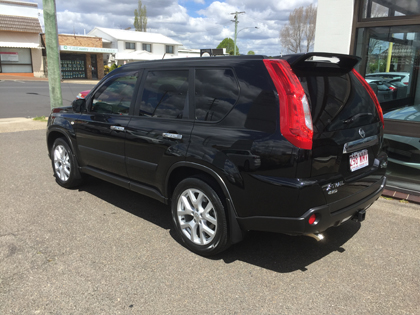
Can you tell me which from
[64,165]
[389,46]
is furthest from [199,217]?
[389,46]

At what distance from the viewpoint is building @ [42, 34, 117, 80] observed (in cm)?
4350

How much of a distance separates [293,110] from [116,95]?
7.95 ft

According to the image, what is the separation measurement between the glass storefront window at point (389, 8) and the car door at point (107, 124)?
3.65m

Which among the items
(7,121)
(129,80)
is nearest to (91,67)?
(7,121)

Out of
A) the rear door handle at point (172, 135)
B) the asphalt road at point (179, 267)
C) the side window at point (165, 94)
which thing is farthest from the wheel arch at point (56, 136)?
the rear door handle at point (172, 135)

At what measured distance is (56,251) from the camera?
11.7 ft

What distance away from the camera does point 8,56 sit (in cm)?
3875

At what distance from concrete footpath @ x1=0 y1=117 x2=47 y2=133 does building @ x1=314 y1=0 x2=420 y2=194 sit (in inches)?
339

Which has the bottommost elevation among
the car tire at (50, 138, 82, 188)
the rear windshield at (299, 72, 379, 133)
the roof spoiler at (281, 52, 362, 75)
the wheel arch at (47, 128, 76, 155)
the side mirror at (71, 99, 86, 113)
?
the car tire at (50, 138, 82, 188)

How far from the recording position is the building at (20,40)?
125 ft

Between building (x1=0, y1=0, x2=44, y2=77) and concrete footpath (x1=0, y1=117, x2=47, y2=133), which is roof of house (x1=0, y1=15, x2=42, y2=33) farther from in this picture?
concrete footpath (x1=0, y1=117, x2=47, y2=133)

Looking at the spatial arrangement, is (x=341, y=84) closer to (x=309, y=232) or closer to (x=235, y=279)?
(x=309, y=232)

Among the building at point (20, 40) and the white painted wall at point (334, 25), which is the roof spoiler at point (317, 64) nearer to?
the white painted wall at point (334, 25)

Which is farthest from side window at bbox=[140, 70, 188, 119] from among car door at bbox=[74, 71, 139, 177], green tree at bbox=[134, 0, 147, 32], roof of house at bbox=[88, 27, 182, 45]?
green tree at bbox=[134, 0, 147, 32]
